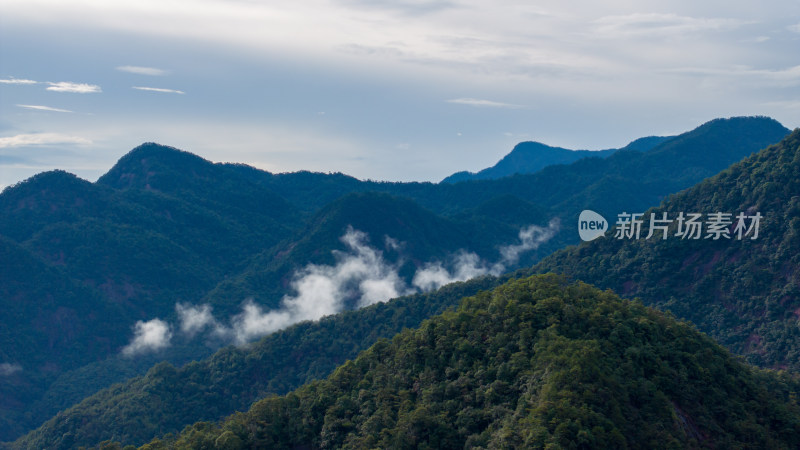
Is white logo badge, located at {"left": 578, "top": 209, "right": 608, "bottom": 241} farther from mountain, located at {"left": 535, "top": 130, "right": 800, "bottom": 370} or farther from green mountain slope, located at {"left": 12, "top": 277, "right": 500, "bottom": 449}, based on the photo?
green mountain slope, located at {"left": 12, "top": 277, "right": 500, "bottom": 449}

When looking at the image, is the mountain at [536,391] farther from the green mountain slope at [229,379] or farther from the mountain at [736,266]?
the green mountain slope at [229,379]

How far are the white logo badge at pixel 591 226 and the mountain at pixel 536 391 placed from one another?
5405 cm

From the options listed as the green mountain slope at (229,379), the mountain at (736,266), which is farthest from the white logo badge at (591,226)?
the green mountain slope at (229,379)

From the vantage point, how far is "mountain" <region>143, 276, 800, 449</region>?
39281mm

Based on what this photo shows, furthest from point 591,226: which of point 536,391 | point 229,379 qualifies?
point 536,391

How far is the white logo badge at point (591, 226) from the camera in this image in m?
110

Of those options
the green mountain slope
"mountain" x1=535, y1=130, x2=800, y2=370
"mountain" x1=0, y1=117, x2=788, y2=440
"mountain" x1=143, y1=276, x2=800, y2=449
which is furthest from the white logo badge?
"mountain" x1=143, y1=276, x2=800, y2=449

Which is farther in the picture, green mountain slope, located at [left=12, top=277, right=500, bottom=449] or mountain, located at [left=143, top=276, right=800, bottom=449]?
green mountain slope, located at [left=12, top=277, right=500, bottom=449]

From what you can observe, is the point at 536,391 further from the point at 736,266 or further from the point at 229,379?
the point at 229,379

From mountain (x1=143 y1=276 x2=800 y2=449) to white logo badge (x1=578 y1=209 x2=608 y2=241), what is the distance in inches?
2128

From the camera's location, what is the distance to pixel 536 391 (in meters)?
40.9

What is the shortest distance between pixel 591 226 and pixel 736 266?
66372 millimetres

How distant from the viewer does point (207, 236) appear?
19312 cm

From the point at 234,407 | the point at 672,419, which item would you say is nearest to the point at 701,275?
the point at 672,419
